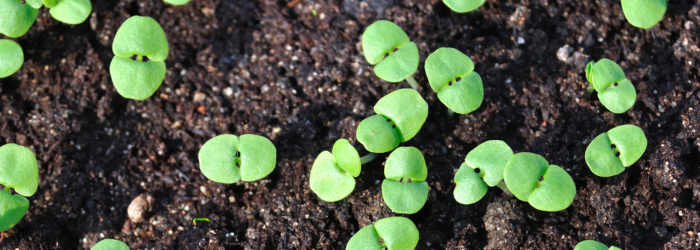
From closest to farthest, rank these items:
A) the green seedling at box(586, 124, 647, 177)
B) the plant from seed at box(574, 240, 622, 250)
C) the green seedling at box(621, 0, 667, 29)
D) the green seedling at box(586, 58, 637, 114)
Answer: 1. the plant from seed at box(574, 240, 622, 250)
2. the green seedling at box(586, 124, 647, 177)
3. the green seedling at box(586, 58, 637, 114)
4. the green seedling at box(621, 0, 667, 29)

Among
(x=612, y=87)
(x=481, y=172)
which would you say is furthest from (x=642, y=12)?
(x=481, y=172)

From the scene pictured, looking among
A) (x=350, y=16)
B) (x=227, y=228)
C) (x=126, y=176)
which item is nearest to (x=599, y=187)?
(x=350, y=16)

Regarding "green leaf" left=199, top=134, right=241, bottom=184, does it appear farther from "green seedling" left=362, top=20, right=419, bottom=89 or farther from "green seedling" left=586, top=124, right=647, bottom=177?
"green seedling" left=586, top=124, right=647, bottom=177

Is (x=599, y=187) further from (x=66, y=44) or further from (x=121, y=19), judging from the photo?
(x=66, y=44)

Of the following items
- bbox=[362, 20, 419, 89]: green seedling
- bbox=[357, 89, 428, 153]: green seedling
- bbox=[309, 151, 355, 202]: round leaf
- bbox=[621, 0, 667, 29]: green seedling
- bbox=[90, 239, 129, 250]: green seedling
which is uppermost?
bbox=[621, 0, 667, 29]: green seedling

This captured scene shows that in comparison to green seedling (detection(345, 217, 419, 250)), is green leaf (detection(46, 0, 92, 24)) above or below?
above

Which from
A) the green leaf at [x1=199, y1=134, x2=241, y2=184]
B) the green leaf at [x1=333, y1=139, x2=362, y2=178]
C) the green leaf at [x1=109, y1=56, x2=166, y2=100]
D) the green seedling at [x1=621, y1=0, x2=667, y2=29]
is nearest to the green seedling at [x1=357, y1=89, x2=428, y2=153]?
the green leaf at [x1=333, y1=139, x2=362, y2=178]

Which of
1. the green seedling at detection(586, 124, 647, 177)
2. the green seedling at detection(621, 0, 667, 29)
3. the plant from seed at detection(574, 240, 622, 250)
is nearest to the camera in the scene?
the plant from seed at detection(574, 240, 622, 250)

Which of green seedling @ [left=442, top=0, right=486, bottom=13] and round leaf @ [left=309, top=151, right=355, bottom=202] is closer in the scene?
round leaf @ [left=309, top=151, right=355, bottom=202]
